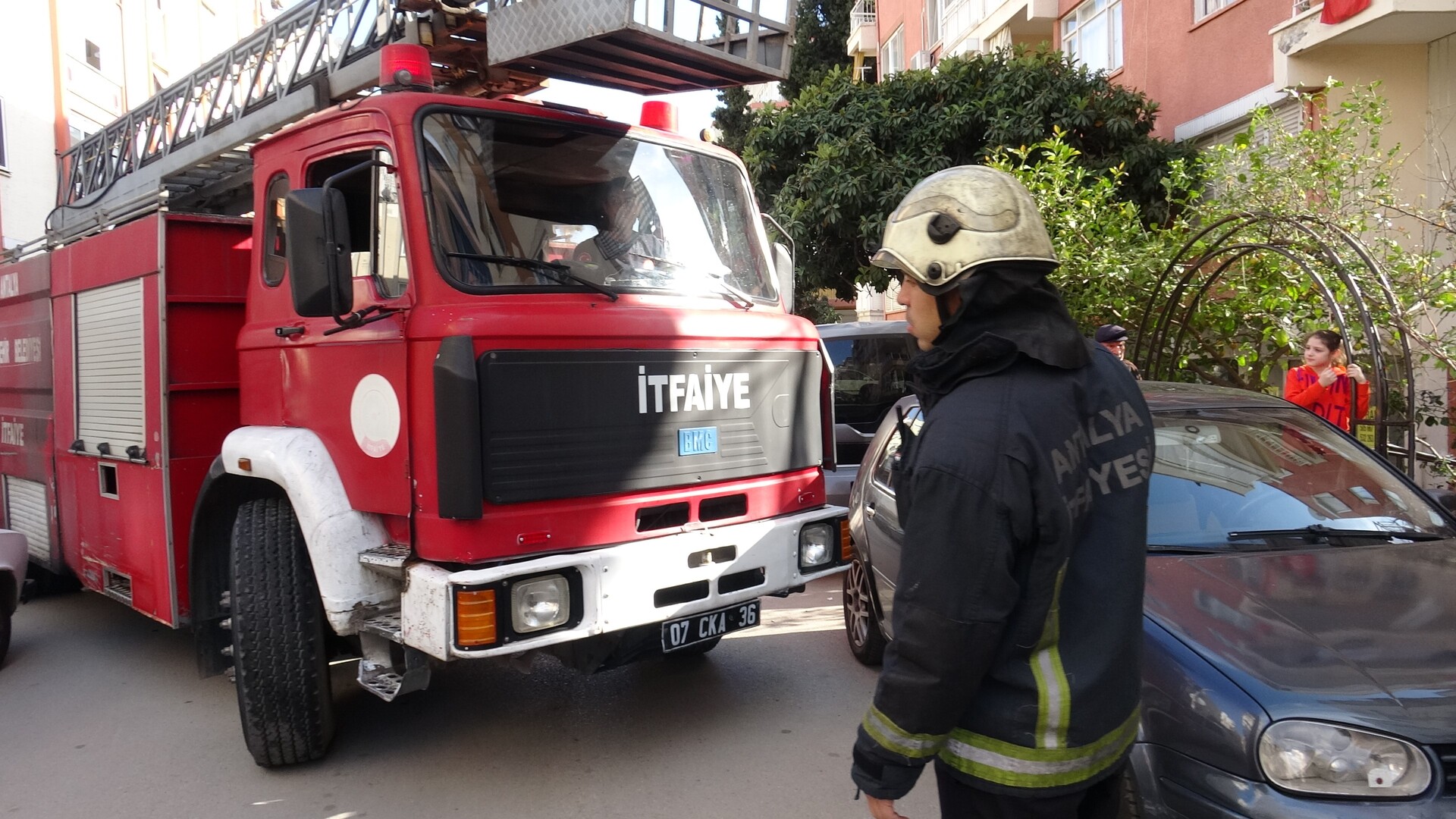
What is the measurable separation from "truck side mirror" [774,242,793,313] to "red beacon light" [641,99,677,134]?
0.76 meters

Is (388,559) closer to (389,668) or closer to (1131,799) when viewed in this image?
(389,668)

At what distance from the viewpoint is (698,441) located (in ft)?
13.6

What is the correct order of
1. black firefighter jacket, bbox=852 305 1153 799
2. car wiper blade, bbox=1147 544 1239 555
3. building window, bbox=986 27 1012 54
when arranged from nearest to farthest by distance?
1. black firefighter jacket, bbox=852 305 1153 799
2. car wiper blade, bbox=1147 544 1239 555
3. building window, bbox=986 27 1012 54

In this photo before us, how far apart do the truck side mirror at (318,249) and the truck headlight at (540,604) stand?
1195 millimetres

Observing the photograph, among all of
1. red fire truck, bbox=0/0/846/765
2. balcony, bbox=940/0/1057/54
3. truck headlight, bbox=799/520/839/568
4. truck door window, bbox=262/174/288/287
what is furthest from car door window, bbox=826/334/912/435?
balcony, bbox=940/0/1057/54

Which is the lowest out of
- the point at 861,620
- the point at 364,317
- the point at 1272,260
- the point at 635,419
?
the point at 861,620

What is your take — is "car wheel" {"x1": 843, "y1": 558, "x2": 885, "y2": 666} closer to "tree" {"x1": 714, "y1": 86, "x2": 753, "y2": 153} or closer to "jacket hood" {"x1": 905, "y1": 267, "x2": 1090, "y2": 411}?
"jacket hood" {"x1": 905, "y1": 267, "x2": 1090, "y2": 411}

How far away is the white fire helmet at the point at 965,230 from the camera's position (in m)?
1.88

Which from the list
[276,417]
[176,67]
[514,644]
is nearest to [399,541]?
[514,644]

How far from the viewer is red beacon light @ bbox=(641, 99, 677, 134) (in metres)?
4.79

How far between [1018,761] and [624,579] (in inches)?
84.8

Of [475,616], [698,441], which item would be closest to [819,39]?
[698,441]

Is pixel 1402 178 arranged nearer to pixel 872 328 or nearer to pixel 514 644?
pixel 872 328

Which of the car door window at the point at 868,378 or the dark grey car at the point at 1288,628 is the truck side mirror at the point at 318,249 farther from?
the car door window at the point at 868,378
